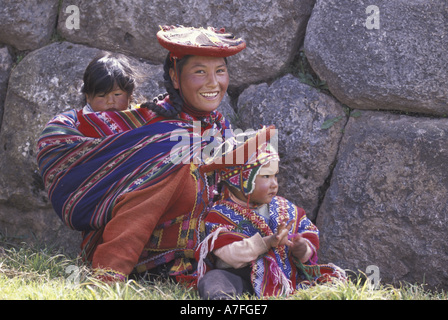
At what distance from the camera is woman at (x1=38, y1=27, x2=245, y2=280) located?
3.28 m

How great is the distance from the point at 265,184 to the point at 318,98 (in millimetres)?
962

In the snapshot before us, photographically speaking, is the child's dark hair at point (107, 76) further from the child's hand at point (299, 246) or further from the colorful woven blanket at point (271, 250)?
the child's hand at point (299, 246)

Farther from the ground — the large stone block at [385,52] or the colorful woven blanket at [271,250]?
the large stone block at [385,52]

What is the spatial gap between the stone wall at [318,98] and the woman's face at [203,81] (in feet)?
1.96

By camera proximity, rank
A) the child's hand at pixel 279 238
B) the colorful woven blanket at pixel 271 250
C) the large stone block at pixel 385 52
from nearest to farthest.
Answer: the child's hand at pixel 279 238, the colorful woven blanket at pixel 271 250, the large stone block at pixel 385 52

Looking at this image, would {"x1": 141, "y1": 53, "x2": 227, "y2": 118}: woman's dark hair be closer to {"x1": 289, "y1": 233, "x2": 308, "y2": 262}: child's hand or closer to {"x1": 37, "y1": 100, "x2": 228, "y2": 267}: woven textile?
{"x1": 37, "y1": 100, "x2": 228, "y2": 267}: woven textile

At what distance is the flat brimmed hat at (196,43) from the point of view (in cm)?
330

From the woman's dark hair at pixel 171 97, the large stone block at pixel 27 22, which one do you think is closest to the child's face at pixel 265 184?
the woman's dark hair at pixel 171 97

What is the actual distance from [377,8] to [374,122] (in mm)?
624

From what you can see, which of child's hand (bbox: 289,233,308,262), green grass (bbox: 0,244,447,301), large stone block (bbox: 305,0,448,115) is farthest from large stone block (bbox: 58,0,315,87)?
green grass (bbox: 0,244,447,301)

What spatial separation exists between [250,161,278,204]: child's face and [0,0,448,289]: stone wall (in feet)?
2.52
